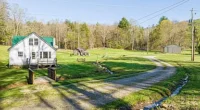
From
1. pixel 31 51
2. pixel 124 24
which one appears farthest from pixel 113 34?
pixel 31 51

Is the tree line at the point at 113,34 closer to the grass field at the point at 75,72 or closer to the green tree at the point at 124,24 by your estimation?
the green tree at the point at 124,24

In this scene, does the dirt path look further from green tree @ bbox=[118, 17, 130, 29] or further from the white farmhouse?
green tree @ bbox=[118, 17, 130, 29]

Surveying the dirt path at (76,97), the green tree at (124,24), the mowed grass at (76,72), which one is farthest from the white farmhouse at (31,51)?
the green tree at (124,24)

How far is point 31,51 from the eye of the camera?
152 ft

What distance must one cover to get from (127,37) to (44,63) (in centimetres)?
8034

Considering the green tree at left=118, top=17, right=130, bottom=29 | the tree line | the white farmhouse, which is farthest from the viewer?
the green tree at left=118, top=17, right=130, bottom=29

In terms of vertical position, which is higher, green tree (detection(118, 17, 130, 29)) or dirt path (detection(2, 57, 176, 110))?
green tree (detection(118, 17, 130, 29))

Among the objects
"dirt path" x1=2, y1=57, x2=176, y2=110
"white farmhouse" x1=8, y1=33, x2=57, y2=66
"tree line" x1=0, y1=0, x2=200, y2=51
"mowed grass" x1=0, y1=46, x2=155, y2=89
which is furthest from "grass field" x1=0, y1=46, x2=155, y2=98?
"tree line" x1=0, y1=0, x2=200, y2=51

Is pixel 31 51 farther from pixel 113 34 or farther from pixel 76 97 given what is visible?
pixel 113 34

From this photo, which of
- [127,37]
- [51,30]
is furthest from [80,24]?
[127,37]

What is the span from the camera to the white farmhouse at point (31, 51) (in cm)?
4534

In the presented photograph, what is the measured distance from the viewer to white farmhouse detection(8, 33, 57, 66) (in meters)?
45.3

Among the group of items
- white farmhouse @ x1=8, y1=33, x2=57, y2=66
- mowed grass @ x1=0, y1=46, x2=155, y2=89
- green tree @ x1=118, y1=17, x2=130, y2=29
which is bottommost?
mowed grass @ x1=0, y1=46, x2=155, y2=89

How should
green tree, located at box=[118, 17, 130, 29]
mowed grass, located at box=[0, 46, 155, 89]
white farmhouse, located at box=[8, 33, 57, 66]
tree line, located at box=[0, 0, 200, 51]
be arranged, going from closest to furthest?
mowed grass, located at box=[0, 46, 155, 89] < white farmhouse, located at box=[8, 33, 57, 66] < tree line, located at box=[0, 0, 200, 51] < green tree, located at box=[118, 17, 130, 29]
